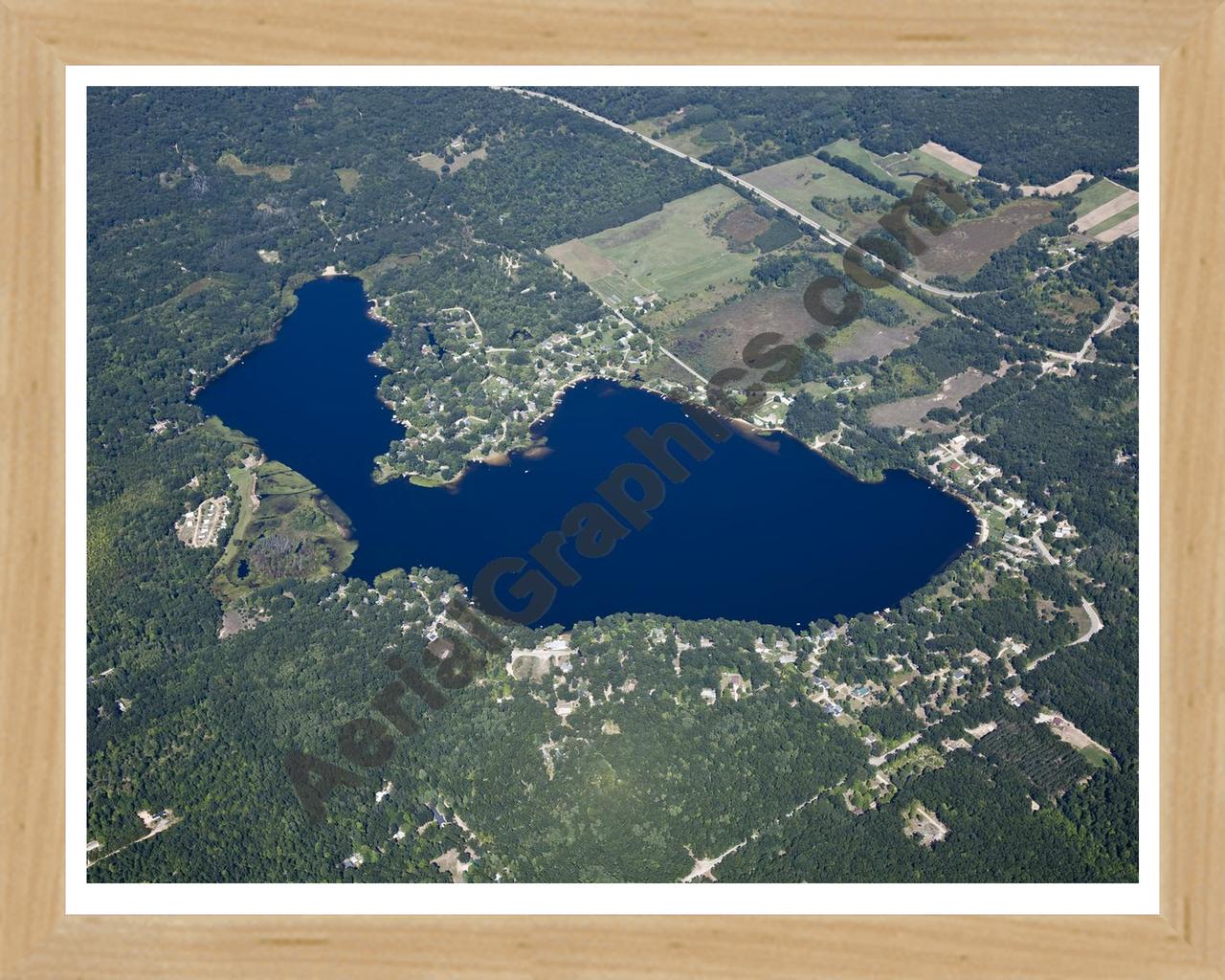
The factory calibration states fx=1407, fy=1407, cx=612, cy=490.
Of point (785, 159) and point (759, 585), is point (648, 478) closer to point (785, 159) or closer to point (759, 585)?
point (759, 585)

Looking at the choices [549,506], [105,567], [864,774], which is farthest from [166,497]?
[864,774]

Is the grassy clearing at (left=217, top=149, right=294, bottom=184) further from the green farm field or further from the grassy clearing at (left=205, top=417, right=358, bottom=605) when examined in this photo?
the green farm field

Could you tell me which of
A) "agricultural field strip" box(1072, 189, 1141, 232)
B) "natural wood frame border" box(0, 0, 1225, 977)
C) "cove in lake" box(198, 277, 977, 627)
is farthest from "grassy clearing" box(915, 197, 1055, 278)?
"natural wood frame border" box(0, 0, 1225, 977)

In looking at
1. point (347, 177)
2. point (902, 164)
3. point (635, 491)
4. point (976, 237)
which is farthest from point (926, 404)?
point (347, 177)

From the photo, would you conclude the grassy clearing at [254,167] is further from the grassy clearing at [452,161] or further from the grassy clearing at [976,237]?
the grassy clearing at [976,237]
